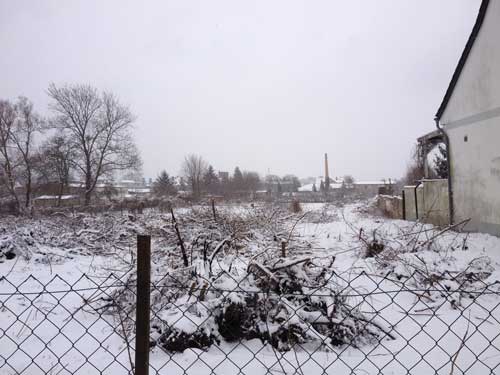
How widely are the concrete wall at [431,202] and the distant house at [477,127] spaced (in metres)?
0.52

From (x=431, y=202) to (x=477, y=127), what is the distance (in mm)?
3493

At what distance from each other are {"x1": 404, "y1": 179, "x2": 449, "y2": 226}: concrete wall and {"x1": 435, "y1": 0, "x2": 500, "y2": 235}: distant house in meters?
0.52

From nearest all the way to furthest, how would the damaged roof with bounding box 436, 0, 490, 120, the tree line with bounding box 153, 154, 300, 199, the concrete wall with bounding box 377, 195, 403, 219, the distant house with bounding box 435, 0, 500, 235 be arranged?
the distant house with bounding box 435, 0, 500, 235 → the damaged roof with bounding box 436, 0, 490, 120 → the concrete wall with bounding box 377, 195, 403, 219 → the tree line with bounding box 153, 154, 300, 199

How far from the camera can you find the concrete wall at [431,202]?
951 centimetres

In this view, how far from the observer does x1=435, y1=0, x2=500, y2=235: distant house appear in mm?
7016

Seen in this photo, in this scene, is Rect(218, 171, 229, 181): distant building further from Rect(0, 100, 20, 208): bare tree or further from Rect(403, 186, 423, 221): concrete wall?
Rect(403, 186, 423, 221): concrete wall

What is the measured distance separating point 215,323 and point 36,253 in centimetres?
598

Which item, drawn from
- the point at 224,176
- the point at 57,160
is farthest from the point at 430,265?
the point at 224,176

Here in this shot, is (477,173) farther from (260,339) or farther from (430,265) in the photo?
(260,339)

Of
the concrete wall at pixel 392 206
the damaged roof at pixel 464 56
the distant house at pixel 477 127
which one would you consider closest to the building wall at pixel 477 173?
the distant house at pixel 477 127

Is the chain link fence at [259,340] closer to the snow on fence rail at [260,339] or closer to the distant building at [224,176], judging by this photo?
the snow on fence rail at [260,339]

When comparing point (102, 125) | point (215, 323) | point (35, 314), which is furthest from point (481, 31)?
point (102, 125)

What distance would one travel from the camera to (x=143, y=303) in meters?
1.40

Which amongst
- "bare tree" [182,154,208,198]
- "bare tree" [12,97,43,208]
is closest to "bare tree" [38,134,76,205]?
"bare tree" [12,97,43,208]
